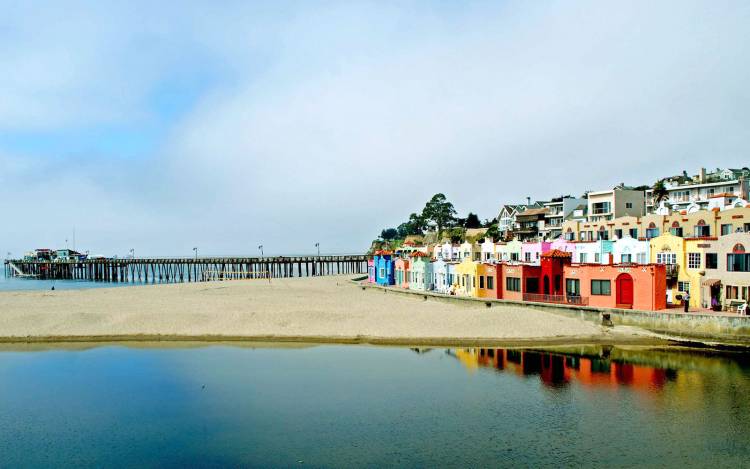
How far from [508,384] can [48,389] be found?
2482 centimetres

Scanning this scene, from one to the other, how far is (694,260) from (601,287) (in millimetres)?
7087

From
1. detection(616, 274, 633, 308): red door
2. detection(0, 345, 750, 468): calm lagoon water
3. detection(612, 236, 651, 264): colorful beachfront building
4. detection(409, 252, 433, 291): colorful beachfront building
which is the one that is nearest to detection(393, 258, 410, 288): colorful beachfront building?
detection(409, 252, 433, 291): colorful beachfront building

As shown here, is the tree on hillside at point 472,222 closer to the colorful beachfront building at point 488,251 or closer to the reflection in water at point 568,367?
the colorful beachfront building at point 488,251

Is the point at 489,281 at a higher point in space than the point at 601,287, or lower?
lower

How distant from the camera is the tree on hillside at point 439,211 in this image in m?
139

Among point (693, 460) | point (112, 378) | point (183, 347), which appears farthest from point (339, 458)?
point (183, 347)

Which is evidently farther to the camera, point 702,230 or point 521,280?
point 521,280

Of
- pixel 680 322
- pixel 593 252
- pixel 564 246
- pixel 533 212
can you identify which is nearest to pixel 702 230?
pixel 593 252

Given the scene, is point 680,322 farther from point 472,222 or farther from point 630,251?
point 472,222

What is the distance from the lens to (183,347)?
41031 millimetres

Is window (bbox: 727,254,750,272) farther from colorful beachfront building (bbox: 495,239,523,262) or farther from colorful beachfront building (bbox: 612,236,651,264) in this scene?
colorful beachfront building (bbox: 495,239,523,262)

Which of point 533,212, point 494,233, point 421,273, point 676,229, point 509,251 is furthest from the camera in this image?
point 494,233

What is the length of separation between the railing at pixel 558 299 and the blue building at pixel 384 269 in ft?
94.9

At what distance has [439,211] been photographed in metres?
139
